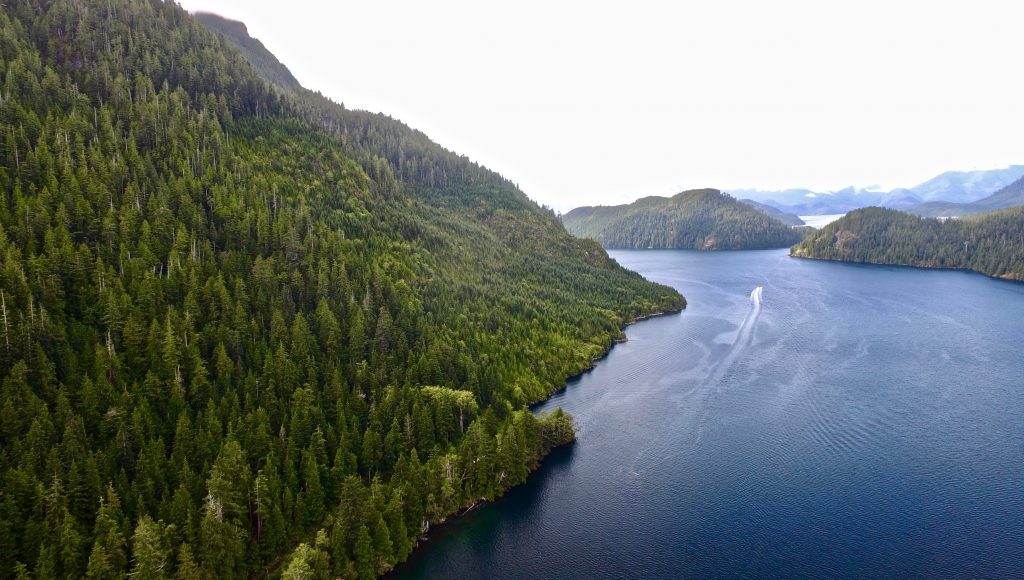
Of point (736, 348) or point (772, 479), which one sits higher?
point (736, 348)

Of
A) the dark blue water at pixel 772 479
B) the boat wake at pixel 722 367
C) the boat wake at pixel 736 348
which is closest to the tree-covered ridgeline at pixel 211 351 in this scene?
the dark blue water at pixel 772 479

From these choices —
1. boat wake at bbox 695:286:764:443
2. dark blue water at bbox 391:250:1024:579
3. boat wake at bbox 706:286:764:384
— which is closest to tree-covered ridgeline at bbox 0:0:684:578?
dark blue water at bbox 391:250:1024:579

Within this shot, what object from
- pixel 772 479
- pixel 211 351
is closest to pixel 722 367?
pixel 772 479

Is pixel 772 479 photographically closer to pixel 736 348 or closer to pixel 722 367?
pixel 722 367

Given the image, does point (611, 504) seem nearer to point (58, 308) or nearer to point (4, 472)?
point (4, 472)

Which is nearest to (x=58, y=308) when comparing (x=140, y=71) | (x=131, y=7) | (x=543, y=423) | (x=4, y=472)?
(x=4, y=472)

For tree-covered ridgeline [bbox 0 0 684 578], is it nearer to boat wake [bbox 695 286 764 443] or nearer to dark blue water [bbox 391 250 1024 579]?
dark blue water [bbox 391 250 1024 579]

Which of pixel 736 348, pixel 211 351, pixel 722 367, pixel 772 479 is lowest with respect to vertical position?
pixel 772 479
